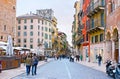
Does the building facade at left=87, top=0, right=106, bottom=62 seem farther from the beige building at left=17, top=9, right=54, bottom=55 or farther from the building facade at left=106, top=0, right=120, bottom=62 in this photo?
the beige building at left=17, top=9, right=54, bottom=55

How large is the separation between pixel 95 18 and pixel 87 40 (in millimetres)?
14094

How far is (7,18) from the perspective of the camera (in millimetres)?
64375

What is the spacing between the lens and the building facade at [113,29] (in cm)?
4089

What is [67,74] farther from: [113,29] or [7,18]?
[7,18]

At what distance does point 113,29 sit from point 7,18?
28.2m

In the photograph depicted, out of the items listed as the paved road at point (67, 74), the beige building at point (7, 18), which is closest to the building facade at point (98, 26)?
the beige building at point (7, 18)

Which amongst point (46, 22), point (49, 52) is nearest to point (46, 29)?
point (46, 22)

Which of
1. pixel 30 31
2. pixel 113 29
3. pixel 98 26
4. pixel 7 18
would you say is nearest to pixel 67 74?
pixel 113 29

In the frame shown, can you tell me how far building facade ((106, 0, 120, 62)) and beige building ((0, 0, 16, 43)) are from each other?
75.9 feet

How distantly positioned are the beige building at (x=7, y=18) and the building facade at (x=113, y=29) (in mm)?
23124

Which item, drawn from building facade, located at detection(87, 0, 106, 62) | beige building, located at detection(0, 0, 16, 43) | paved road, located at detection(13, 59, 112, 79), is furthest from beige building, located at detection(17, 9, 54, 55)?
paved road, located at detection(13, 59, 112, 79)

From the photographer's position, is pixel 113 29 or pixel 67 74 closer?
pixel 67 74

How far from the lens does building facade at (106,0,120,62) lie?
40891 mm

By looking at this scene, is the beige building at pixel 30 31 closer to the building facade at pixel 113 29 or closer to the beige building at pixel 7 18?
the beige building at pixel 7 18
